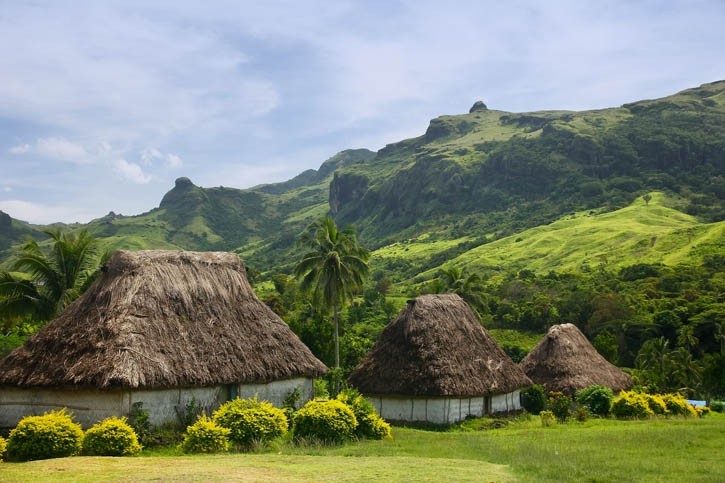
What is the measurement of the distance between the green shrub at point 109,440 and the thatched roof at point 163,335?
7.63 feet

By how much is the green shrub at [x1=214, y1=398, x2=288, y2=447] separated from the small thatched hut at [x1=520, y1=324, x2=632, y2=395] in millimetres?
25828

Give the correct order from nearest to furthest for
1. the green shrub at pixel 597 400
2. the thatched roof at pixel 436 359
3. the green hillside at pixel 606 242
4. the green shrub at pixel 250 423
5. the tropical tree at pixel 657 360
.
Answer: the green shrub at pixel 250 423 < the thatched roof at pixel 436 359 < the green shrub at pixel 597 400 < the tropical tree at pixel 657 360 < the green hillside at pixel 606 242

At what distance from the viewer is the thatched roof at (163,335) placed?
20281mm

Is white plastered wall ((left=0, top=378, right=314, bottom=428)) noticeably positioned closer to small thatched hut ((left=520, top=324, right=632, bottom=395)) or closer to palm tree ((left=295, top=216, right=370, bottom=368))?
palm tree ((left=295, top=216, right=370, bottom=368))

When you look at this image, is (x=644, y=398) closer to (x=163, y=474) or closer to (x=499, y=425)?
(x=499, y=425)

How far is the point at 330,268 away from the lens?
138ft

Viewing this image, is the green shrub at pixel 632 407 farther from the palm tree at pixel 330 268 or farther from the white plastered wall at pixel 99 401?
the white plastered wall at pixel 99 401

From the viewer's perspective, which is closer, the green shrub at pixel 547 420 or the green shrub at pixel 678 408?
the green shrub at pixel 547 420

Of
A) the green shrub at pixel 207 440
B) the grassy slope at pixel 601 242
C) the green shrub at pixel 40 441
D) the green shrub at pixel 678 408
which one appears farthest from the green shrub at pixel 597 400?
the grassy slope at pixel 601 242

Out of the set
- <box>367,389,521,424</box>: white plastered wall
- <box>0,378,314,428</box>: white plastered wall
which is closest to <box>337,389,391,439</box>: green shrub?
<box>0,378,314,428</box>: white plastered wall

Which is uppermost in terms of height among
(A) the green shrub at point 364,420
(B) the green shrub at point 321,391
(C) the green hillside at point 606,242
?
(C) the green hillside at point 606,242

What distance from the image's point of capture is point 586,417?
31.6 metres

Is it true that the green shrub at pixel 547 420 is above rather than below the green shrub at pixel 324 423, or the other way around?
below

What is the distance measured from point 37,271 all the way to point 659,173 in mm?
194595
